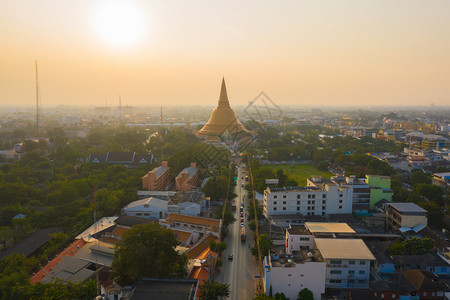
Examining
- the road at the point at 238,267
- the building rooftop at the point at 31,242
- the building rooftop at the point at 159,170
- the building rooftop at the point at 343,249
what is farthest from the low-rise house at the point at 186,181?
the building rooftop at the point at 343,249

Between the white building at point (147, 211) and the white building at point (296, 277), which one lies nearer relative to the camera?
the white building at point (296, 277)

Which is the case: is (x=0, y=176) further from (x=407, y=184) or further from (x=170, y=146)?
(x=407, y=184)

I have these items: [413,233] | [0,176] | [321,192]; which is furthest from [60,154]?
[413,233]

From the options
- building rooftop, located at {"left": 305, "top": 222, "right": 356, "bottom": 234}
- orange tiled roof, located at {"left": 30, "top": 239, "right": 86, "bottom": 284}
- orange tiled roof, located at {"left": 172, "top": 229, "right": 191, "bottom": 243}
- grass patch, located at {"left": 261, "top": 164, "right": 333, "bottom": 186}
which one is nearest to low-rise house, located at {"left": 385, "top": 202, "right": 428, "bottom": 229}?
building rooftop, located at {"left": 305, "top": 222, "right": 356, "bottom": 234}

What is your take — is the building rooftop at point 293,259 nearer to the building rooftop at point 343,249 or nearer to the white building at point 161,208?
the building rooftop at point 343,249

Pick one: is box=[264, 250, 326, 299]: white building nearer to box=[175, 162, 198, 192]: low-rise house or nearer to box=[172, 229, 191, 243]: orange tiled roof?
box=[172, 229, 191, 243]: orange tiled roof

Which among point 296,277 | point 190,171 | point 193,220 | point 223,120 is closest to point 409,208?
point 296,277

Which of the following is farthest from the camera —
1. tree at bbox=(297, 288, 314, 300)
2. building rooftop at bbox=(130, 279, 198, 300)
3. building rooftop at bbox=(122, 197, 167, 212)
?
building rooftop at bbox=(122, 197, 167, 212)
